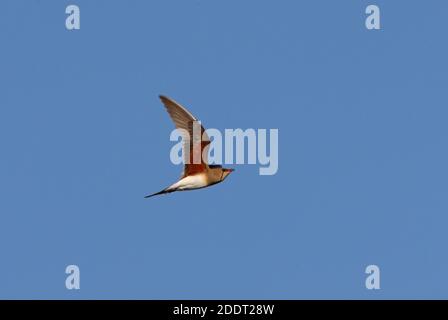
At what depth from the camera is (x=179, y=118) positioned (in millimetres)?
19531

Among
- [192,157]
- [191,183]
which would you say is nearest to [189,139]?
[192,157]

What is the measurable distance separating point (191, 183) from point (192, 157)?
35cm

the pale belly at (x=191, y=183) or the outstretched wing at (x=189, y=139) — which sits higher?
the outstretched wing at (x=189, y=139)

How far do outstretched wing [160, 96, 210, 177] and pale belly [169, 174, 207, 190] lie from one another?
0.22 feet

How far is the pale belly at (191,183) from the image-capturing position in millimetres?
19891

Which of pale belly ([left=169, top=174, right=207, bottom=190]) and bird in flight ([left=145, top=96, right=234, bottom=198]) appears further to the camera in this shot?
pale belly ([left=169, top=174, right=207, bottom=190])

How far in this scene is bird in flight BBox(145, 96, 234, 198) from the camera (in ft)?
64.0

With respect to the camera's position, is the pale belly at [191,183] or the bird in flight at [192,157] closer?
the bird in flight at [192,157]

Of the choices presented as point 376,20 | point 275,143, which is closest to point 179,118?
point 275,143

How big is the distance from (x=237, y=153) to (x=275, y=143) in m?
0.66
